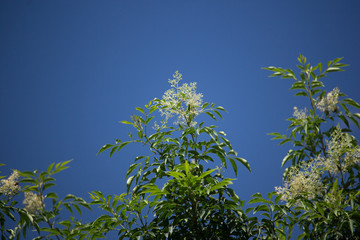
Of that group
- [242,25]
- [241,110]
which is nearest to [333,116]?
Answer: [241,110]

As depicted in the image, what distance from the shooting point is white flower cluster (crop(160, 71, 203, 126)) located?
8.40 feet

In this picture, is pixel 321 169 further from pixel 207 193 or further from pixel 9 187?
pixel 9 187

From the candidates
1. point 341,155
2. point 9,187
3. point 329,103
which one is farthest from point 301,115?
point 9,187

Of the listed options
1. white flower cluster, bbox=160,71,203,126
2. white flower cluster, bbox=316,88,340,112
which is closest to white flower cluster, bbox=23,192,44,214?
white flower cluster, bbox=160,71,203,126

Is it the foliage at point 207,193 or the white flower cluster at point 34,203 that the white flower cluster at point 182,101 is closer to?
the foliage at point 207,193

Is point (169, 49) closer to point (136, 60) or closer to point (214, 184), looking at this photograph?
point (136, 60)

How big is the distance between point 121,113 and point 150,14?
35717mm

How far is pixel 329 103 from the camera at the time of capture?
2.51 m

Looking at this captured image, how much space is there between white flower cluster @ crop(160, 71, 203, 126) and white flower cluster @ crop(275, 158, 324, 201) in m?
0.83

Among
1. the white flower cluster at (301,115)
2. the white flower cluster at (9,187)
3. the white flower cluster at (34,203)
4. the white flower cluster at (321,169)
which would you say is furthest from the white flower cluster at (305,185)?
the white flower cluster at (9,187)

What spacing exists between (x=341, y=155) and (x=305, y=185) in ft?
1.08

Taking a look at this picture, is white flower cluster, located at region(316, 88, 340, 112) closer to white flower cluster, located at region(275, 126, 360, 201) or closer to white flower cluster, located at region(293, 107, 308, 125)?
white flower cluster, located at region(293, 107, 308, 125)

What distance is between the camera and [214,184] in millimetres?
2109

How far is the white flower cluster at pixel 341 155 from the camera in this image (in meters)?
2.21
